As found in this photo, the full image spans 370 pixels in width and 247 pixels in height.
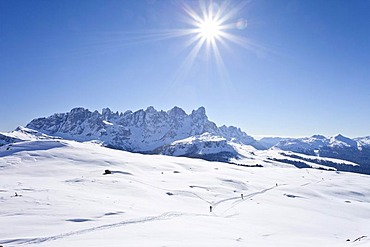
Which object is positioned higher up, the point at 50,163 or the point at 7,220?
the point at 50,163

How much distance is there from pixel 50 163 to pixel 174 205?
1245 inches

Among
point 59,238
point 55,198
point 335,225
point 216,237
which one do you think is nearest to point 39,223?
point 59,238

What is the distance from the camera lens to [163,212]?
2477cm

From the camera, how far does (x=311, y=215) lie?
33000 millimetres

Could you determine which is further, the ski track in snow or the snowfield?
the snowfield

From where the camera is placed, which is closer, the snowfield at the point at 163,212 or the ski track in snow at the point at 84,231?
the ski track in snow at the point at 84,231

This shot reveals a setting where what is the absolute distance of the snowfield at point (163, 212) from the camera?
15.7m

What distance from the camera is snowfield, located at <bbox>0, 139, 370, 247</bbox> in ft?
51.6

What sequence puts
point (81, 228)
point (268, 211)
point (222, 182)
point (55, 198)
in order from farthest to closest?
1. point (222, 182)
2. point (268, 211)
3. point (55, 198)
4. point (81, 228)

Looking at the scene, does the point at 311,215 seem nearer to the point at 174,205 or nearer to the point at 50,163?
the point at 174,205

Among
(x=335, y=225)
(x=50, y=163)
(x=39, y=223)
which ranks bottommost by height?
(x=335, y=225)

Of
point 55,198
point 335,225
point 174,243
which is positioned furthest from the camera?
point 335,225

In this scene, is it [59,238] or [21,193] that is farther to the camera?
[21,193]

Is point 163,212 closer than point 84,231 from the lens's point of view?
No
